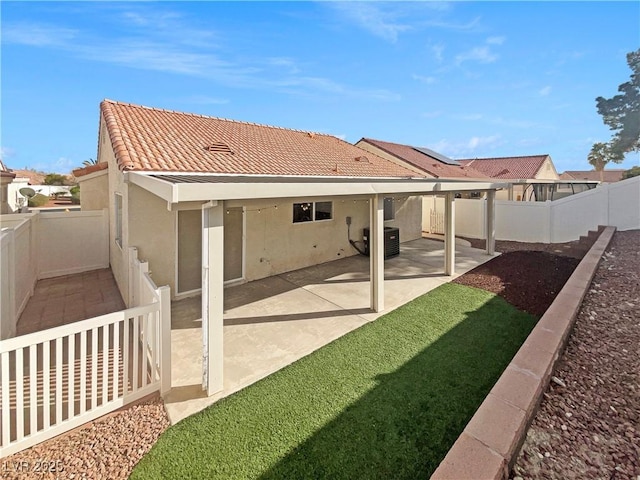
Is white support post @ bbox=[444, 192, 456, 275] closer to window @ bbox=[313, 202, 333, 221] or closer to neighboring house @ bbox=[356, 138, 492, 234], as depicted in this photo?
window @ bbox=[313, 202, 333, 221]

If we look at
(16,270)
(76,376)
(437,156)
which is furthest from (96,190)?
(437,156)

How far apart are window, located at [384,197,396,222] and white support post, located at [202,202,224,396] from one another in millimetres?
10723

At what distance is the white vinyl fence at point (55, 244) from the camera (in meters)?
6.98

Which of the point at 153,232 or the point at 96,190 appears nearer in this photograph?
the point at 153,232

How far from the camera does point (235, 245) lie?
28.1 ft

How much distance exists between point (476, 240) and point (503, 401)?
1370 centimetres

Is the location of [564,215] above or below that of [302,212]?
above

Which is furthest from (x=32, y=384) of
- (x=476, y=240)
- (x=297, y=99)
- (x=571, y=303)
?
(x=297, y=99)

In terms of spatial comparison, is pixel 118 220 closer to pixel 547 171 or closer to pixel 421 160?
pixel 421 160

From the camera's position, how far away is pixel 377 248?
668 centimetres

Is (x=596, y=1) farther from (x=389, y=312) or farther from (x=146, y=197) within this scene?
(x=146, y=197)

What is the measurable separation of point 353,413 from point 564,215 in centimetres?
1529

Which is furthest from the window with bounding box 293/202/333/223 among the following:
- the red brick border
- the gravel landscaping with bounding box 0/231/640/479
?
the red brick border

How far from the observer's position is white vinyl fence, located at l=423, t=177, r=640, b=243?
12.8 meters
